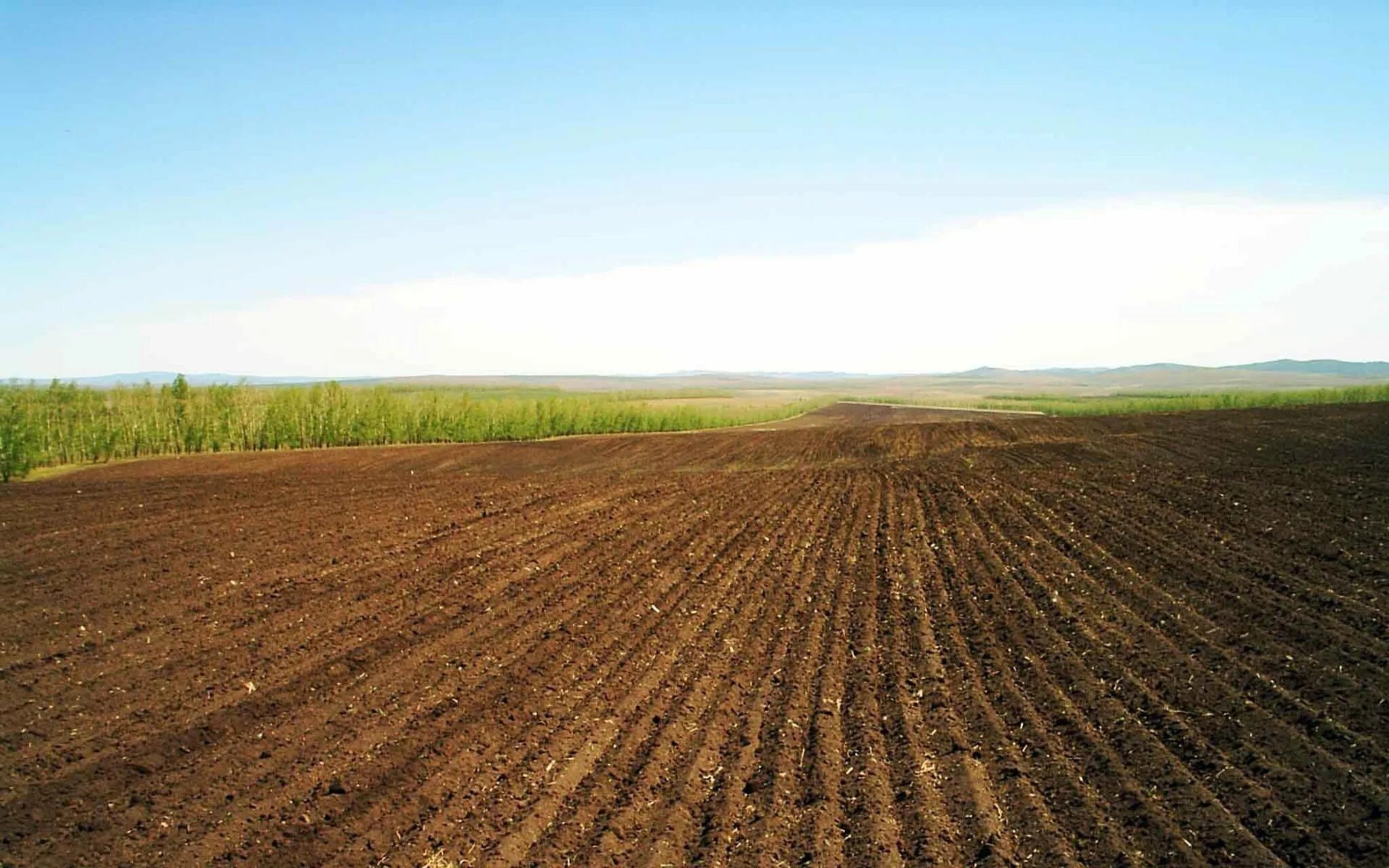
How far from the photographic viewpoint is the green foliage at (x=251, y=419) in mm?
28281

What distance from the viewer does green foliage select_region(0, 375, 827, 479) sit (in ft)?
92.8

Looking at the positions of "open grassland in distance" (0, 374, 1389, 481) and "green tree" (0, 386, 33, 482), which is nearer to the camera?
"green tree" (0, 386, 33, 482)

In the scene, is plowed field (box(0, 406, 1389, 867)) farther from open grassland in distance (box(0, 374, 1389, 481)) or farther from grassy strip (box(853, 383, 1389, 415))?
grassy strip (box(853, 383, 1389, 415))

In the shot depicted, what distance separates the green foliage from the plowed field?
14614mm

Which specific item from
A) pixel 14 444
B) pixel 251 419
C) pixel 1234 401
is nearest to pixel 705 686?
pixel 14 444

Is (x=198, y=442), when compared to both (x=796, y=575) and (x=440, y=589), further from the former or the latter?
(x=796, y=575)

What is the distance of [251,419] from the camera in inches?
1347

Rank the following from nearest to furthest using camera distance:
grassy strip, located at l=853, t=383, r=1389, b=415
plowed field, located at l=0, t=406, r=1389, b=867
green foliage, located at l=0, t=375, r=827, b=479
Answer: plowed field, located at l=0, t=406, r=1389, b=867, green foliage, located at l=0, t=375, r=827, b=479, grassy strip, located at l=853, t=383, r=1389, b=415

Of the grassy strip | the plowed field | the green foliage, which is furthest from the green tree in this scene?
the grassy strip

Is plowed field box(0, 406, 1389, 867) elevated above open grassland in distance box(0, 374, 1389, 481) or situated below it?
below

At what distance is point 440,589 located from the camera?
1109 cm

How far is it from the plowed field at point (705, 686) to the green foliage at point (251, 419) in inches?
575

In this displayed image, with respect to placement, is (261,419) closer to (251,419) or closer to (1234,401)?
(251,419)

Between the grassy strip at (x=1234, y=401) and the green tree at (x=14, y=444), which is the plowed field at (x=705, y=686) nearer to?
the green tree at (x=14, y=444)
